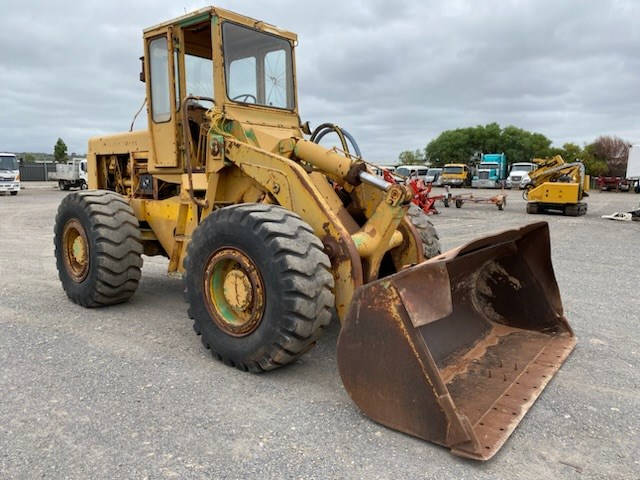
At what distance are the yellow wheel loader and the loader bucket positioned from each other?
11mm

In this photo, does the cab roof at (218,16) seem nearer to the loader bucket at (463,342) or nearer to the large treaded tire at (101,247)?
the large treaded tire at (101,247)

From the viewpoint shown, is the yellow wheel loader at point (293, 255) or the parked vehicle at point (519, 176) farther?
the parked vehicle at point (519, 176)

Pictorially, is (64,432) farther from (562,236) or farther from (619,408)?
(562,236)

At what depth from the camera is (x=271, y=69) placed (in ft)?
17.4

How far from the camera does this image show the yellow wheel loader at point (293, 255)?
3.00m

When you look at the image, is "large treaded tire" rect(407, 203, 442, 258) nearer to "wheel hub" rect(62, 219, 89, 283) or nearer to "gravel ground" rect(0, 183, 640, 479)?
"gravel ground" rect(0, 183, 640, 479)

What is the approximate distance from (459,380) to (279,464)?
4.74 feet

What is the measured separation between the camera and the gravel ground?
2725 millimetres

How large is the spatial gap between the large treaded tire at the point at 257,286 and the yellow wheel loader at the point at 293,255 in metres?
0.01

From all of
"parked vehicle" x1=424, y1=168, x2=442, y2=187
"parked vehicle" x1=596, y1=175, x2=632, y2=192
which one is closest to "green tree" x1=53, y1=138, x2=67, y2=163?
"parked vehicle" x1=424, y1=168, x2=442, y2=187

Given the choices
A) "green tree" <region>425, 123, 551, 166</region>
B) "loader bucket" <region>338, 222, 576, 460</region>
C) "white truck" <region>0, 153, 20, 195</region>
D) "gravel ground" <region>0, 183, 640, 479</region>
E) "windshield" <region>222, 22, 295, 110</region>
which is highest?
"green tree" <region>425, 123, 551, 166</region>

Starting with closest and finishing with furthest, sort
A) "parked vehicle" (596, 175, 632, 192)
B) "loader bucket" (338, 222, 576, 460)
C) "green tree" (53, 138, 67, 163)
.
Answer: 1. "loader bucket" (338, 222, 576, 460)
2. "parked vehicle" (596, 175, 632, 192)
3. "green tree" (53, 138, 67, 163)

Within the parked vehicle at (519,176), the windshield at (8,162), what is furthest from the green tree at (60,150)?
the parked vehicle at (519,176)

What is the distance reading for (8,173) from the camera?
27391 mm
